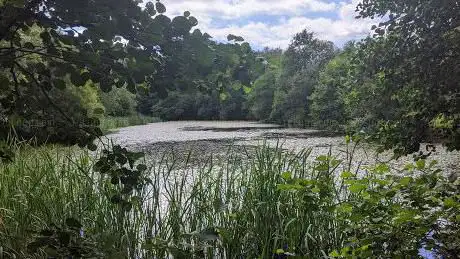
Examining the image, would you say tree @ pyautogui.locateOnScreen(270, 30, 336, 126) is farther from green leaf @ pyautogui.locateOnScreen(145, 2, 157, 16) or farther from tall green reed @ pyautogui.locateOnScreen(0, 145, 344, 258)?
green leaf @ pyautogui.locateOnScreen(145, 2, 157, 16)

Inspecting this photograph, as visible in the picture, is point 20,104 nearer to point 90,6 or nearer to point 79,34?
point 79,34

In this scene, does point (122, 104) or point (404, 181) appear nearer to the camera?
point (404, 181)

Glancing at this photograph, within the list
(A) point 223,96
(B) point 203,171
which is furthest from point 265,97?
(A) point 223,96

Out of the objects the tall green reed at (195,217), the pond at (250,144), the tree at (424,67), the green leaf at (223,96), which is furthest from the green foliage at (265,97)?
the green leaf at (223,96)

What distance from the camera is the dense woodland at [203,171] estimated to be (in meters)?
1.23

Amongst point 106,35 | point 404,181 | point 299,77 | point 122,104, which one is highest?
point 299,77

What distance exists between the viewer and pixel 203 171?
12.3ft

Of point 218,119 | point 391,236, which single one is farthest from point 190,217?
point 218,119

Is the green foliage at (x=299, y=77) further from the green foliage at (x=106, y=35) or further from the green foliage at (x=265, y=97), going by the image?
the green foliage at (x=106, y=35)

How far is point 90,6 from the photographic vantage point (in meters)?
1.10

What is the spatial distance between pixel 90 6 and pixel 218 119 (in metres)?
45.7

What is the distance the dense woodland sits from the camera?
123 centimetres

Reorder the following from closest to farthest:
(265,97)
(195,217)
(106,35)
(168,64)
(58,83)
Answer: (106,35), (168,64), (58,83), (195,217), (265,97)

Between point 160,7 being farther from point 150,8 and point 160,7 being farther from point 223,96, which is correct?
point 223,96
